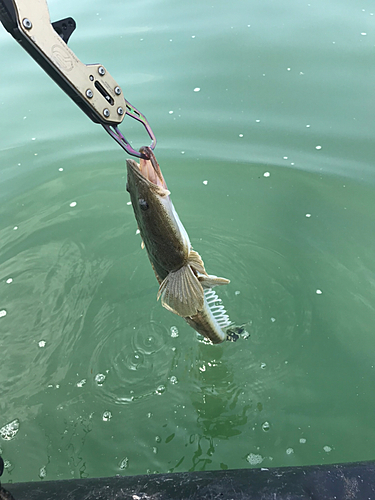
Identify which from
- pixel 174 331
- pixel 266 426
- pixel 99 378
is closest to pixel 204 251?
pixel 174 331

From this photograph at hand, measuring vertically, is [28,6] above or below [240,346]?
above

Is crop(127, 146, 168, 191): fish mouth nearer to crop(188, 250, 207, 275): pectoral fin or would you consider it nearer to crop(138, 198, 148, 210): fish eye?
crop(138, 198, 148, 210): fish eye

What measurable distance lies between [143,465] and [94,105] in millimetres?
2435

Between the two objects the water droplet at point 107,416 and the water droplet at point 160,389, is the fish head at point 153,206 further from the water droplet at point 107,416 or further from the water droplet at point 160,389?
the water droplet at point 107,416

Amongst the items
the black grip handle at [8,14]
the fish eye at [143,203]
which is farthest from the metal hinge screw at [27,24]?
the fish eye at [143,203]

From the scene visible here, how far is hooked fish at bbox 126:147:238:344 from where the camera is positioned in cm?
210

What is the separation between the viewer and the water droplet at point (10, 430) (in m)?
3.24

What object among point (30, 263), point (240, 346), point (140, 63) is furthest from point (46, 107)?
point (240, 346)

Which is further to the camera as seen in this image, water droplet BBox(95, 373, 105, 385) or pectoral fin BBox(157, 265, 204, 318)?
water droplet BBox(95, 373, 105, 385)

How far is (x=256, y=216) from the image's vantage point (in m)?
4.39

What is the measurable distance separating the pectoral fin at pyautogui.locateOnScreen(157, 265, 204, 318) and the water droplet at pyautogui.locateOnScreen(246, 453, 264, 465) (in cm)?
128

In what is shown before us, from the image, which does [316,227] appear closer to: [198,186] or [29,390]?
[198,186]

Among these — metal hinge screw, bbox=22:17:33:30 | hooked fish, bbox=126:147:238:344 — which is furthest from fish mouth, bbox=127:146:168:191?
metal hinge screw, bbox=22:17:33:30

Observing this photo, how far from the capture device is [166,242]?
2.26 meters
